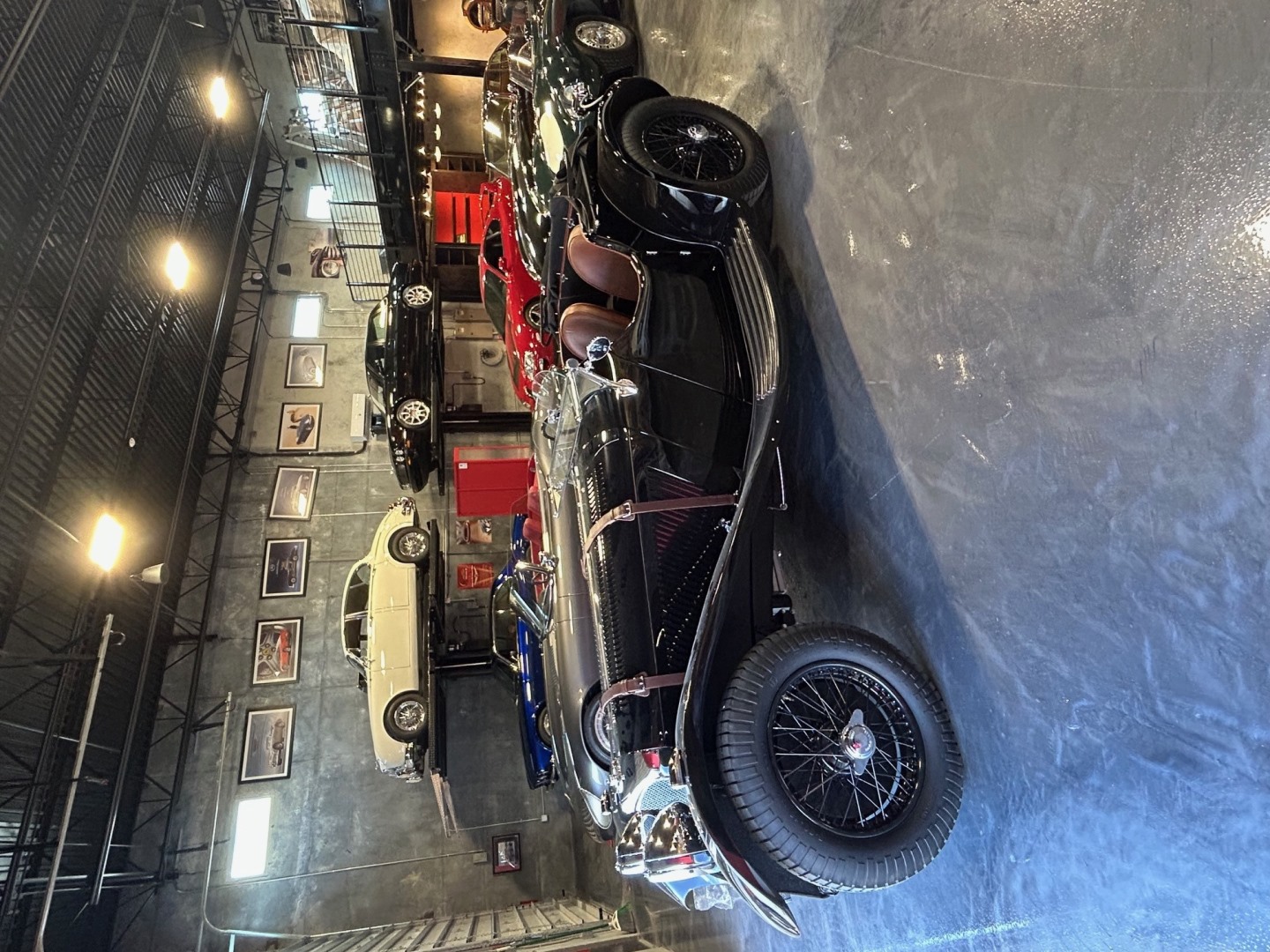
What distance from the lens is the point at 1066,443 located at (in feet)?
6.00

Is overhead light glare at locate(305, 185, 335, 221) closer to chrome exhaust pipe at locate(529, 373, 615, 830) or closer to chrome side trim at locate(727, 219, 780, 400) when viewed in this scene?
chrome exhaust pipe at locate(529, 373, 615, 830)

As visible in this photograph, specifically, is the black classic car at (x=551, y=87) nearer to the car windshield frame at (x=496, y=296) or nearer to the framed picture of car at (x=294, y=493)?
the car windshield frame at (x=496, y=296)

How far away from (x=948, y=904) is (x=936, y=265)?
2.15 meters

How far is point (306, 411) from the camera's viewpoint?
812cm

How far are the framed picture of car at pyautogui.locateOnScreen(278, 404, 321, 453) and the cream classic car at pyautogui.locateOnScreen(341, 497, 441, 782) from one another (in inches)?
104

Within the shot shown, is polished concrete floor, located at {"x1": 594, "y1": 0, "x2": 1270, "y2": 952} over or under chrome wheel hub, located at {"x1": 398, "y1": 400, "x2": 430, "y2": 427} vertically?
under

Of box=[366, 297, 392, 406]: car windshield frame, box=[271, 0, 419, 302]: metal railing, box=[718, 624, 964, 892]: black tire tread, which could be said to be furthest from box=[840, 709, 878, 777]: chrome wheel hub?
box=[271, 0, 419, 302]: metal railing

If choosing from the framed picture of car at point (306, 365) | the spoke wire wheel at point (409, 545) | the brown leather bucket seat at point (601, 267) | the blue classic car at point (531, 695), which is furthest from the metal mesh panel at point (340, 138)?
the brown leather bucket seat at point (601, 267)

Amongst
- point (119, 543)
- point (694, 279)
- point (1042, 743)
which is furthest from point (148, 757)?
point (1042, 743)

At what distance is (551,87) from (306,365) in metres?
5.66

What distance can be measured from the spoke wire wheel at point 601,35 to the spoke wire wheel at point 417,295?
3.34m

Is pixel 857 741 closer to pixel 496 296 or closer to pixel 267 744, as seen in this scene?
pixel 496 296

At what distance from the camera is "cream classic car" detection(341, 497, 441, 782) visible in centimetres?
536

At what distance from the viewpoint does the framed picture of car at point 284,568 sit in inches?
283
